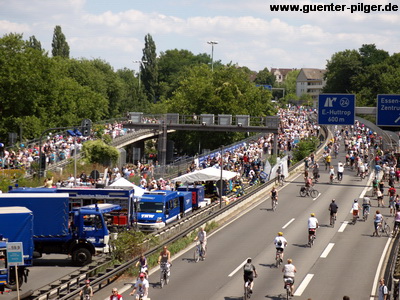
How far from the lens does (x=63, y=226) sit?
93.1 feet

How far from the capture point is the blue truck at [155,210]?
1415 inches

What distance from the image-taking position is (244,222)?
39.4 meters

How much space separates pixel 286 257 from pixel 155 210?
849cm

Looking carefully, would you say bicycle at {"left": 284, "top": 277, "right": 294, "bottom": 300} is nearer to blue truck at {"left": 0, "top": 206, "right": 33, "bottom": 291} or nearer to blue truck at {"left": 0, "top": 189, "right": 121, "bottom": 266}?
blue truck at {"left": 0, "top": 189, "right": 121, "bottom": 266}

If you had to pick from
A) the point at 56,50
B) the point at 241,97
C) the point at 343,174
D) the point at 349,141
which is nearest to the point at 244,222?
the point at 343,174

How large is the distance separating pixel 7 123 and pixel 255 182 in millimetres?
31279

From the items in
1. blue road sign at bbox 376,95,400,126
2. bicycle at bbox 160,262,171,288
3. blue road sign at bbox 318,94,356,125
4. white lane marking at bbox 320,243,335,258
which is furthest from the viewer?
blue road sign at bbox 318,94,356,125

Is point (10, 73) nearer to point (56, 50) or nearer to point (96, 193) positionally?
point (96, 193)

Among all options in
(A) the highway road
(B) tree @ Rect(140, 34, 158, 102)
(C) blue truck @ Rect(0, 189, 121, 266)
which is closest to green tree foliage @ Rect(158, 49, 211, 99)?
(B) tree @ Rect(140, 34, 158, 102)

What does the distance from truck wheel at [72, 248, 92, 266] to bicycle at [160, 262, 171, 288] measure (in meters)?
3.85

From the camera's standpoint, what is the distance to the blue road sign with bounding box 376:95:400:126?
4119 cm

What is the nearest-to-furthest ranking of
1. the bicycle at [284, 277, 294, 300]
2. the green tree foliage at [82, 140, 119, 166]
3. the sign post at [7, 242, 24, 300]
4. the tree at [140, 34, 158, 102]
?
the sign post at [7, 242, 24, 300], the bicycle at [284, 277, 294, 300], the green tree foliage at [82, 140, 119, 166], the tree at [140, 34, 158, 102]

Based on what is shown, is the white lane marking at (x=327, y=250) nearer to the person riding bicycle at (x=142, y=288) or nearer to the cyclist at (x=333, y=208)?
the cyclist at (x=333, y=208)

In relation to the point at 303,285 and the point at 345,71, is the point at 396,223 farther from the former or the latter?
the point at 345,71
